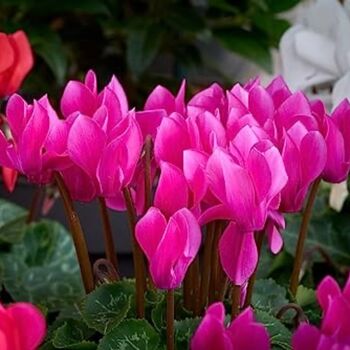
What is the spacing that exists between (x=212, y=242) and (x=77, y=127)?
0.11m

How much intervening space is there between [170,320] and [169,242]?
62 millimetres

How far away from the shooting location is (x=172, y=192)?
0.53 m

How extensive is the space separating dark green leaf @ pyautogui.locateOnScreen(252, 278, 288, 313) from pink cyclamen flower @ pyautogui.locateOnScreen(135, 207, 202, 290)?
16 centimetres

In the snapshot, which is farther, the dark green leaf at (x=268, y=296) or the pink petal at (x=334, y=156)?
the dark green leaf at (x=268, y=296)

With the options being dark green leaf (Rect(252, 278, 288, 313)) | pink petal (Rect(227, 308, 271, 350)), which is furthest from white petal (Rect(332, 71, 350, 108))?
pink petal (Rect(227, 308, 271, 350))

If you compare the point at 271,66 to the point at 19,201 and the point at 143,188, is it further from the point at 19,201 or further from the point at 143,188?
the point at 143,188

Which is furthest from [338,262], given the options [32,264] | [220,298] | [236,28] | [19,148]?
[236,28]

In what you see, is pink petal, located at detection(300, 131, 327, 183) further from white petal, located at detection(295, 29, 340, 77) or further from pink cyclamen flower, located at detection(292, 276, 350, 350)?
white petal, located at detection(295, 29, 340, 77)

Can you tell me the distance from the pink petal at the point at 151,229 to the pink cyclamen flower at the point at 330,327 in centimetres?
9

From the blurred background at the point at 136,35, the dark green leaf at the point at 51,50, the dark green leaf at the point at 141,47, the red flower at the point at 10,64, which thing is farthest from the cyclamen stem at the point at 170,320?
the dark green leaf at the point at 141,47

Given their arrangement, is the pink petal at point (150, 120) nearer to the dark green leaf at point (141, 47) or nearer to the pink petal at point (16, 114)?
the pink petal at point (16, 114)

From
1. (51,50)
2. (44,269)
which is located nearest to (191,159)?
(44,269)

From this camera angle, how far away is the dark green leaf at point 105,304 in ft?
1.98

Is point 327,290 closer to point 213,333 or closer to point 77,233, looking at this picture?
point 213,333
